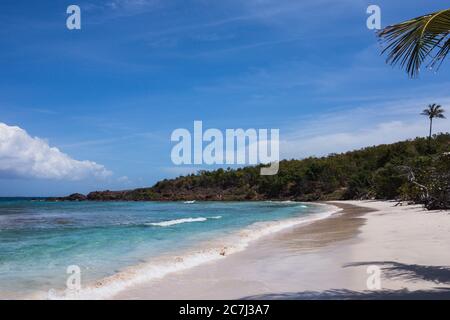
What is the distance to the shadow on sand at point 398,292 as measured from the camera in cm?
669

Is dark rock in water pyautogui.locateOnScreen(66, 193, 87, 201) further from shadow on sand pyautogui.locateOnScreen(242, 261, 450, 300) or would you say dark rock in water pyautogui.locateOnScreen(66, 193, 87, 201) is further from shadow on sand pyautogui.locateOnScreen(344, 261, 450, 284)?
shadow on sand pyautogui.locateOnScreen(242, 261, 450, 300)

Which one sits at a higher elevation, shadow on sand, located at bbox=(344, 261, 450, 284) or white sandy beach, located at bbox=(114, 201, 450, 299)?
shadow on sand, located at bbox=(344, 261, 450, 284)

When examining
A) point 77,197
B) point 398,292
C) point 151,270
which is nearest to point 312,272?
point 398,292

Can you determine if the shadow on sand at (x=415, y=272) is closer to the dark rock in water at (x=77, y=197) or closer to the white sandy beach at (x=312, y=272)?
the white sandy beach at (x=312, y=272)

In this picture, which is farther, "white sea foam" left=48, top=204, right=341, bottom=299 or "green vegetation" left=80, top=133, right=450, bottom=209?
"green vegetation" left=80, top=133, right=450, bottom=209

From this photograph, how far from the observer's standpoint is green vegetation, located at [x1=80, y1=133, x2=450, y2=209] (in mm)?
57938

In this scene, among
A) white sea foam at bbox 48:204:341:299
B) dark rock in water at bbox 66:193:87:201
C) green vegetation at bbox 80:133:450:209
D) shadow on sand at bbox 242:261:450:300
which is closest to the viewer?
shadow on sand at bbox 242:261:450:300

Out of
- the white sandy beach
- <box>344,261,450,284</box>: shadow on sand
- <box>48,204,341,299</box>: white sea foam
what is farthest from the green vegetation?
<box>344,261,450,284</box>: shadow on sand

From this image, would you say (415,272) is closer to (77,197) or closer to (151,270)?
(151,270)

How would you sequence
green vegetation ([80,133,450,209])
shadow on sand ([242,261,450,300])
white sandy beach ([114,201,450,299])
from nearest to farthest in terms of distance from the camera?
1. shadow on sand ([242,261,450,300])
2. white sandy beach ([114,201,450,299])
3. green vegetation ([80,133,450,209])

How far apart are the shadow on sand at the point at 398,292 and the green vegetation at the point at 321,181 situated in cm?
2001

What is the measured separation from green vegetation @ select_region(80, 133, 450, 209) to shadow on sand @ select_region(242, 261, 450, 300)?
65.6ft

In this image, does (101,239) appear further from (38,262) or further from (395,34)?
(395,34)

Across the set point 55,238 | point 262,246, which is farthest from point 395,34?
point 55,238
